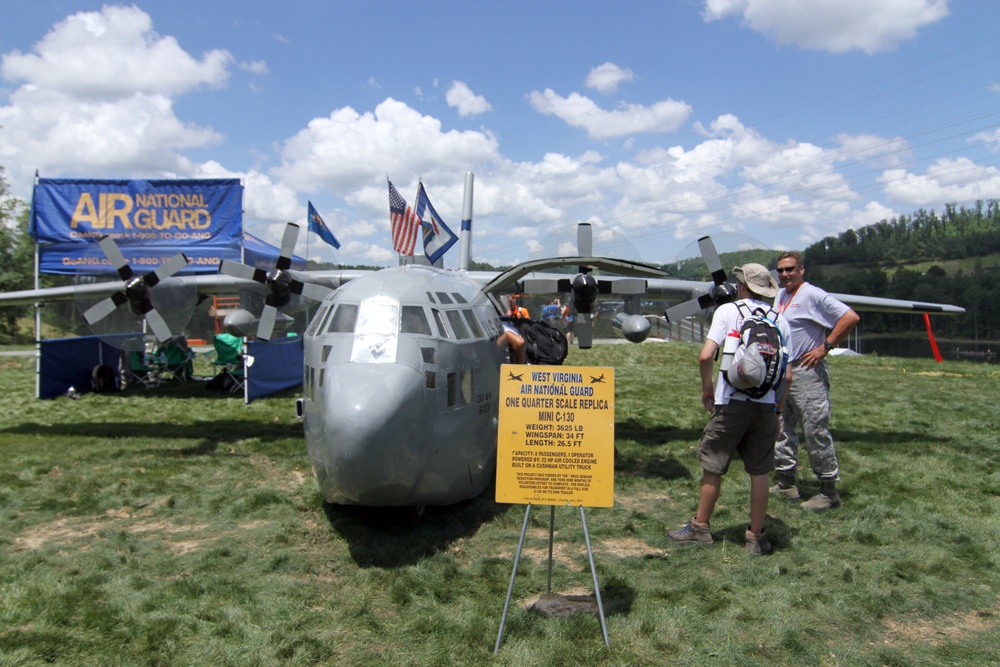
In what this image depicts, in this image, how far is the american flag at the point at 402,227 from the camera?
1240 cm

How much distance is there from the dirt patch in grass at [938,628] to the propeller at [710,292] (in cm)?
593

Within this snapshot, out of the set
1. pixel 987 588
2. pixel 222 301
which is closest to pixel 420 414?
pixel 987 588

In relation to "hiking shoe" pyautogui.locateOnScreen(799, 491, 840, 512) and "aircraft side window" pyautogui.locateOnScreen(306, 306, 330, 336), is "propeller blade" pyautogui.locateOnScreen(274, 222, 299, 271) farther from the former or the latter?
"hiking shoe" pyautogui.locateOnScreen(799, 491, 840, 512)

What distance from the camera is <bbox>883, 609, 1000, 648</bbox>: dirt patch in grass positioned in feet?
13.6

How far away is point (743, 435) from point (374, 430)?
10.3 ft

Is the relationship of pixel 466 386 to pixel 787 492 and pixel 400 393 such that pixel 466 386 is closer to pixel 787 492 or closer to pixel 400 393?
pixel 400 393

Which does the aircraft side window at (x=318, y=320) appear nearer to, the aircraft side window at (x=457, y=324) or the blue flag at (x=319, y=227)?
the aircraft side window at (x=457, y=324)

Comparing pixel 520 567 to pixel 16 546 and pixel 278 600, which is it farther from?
pixel 16 546

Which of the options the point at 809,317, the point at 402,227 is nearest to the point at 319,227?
the point at 402,227

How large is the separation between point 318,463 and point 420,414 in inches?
42.9

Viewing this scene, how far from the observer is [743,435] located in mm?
5480

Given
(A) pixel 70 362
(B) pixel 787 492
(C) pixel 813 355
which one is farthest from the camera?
(A) pixel 70 362

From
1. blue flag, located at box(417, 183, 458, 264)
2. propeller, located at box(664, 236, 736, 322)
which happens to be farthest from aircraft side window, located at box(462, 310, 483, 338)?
blue flag, located at box(417, 183, 458, 264)

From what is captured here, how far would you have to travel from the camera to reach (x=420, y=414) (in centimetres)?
543
